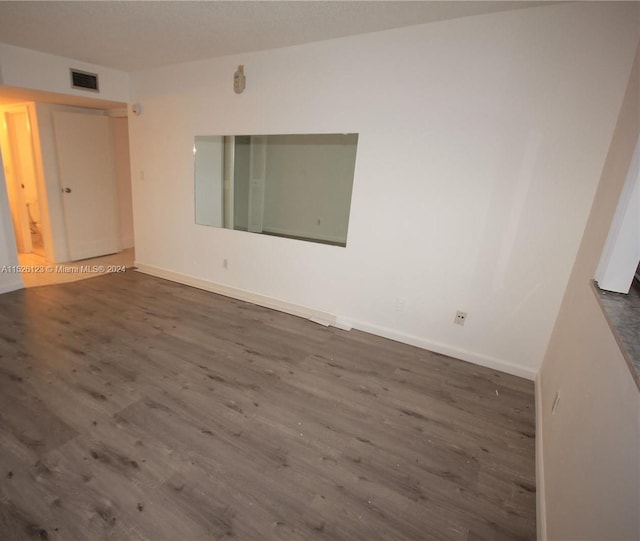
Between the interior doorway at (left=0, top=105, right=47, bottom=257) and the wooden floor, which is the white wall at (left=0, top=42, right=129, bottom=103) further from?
the wooden floor

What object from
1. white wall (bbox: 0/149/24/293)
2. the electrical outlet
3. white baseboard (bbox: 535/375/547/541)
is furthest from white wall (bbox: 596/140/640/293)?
white wall (bbox: 0/149/24/293)

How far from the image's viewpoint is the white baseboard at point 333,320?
2.68 m

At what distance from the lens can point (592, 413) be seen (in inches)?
45.9

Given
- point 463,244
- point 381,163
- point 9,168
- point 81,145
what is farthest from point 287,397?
point 9,168

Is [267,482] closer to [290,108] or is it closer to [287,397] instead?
[287,397]

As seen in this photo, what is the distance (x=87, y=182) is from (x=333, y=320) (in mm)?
4082

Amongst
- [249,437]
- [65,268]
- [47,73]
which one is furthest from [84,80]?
[249,437]

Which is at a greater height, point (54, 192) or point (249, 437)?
point (54, 192)

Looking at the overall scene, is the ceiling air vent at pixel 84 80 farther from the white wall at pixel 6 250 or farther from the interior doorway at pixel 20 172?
the interior doorway at pixel 20 172

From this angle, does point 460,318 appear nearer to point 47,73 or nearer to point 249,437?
point 249,437

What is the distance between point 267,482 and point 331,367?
108 centimetres

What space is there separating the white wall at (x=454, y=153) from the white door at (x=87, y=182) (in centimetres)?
200

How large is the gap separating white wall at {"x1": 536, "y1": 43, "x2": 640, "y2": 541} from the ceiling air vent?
4804 millimetres

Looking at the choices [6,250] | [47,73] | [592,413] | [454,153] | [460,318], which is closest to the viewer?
[592,413]
